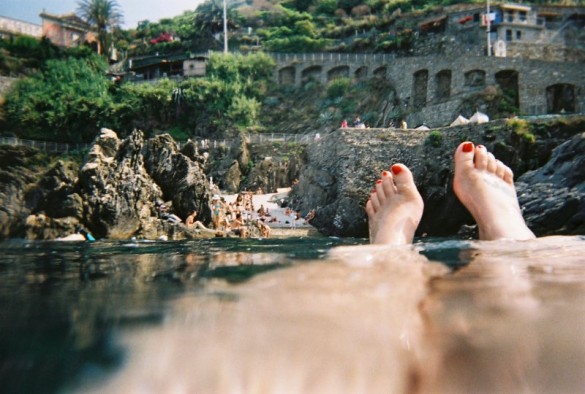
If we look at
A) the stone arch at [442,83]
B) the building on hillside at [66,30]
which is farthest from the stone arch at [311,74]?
the building on hillside at [66,30]

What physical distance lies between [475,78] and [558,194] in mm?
15112

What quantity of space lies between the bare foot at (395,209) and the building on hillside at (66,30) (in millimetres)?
35136

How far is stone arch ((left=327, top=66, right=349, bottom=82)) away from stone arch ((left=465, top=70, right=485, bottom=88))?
28.2 feet

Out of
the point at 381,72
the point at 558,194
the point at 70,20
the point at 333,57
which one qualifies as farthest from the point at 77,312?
the point at 70,20

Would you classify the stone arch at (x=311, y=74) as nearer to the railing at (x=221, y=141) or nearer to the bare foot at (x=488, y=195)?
the railing at (x=221, y=141)

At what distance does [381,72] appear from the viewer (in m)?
27.6

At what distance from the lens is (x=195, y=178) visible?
10.8 m

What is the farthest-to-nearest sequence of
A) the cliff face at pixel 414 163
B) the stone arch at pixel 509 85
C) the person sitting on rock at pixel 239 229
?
the stone arch at pixel 509 85
the cliff face at pixel 414 163
the person sitting on rock at pixel 239 229

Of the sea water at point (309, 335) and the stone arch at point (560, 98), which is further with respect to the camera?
the stone arch at point (560, 98)

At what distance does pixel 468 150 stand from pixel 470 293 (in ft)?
10.9

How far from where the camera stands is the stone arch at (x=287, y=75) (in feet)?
95.6

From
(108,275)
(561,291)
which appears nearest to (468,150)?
(561,291)

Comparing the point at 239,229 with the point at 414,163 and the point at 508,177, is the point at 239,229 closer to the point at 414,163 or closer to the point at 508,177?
the point at 414,163

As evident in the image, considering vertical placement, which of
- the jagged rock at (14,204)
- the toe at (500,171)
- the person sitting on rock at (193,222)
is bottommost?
the person sitting on rock at (193,222)
